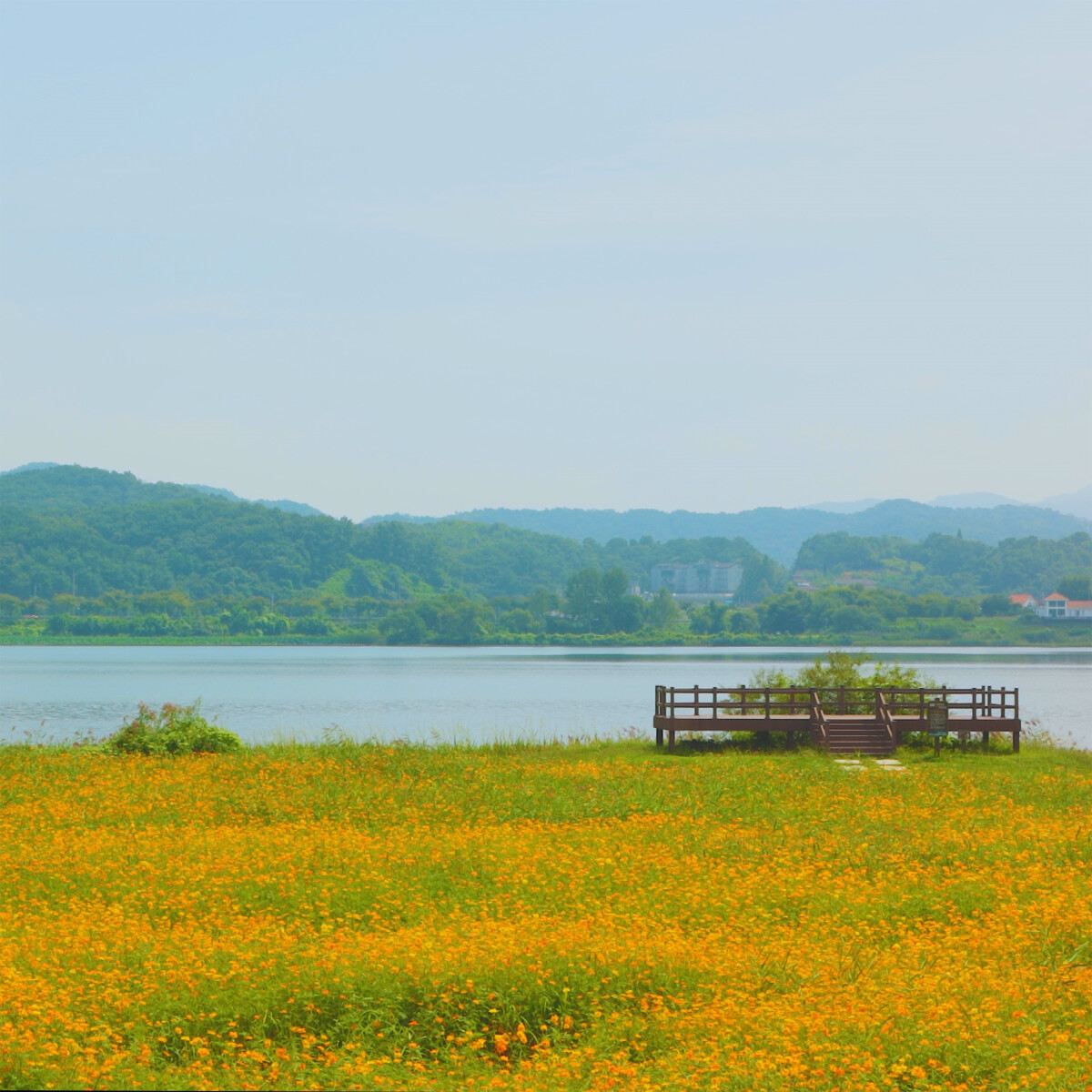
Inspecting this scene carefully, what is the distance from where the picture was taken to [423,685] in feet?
348

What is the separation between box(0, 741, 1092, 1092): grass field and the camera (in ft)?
32.1

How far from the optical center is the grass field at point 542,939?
977 centimetres

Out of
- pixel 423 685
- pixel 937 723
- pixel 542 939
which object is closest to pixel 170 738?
pixel 937 723

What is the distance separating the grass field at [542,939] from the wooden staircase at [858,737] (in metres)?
8.81

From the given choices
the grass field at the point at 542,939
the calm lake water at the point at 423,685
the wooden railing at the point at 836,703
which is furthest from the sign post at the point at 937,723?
the calm lake water at the point at 423,685

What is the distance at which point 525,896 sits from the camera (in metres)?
15.3

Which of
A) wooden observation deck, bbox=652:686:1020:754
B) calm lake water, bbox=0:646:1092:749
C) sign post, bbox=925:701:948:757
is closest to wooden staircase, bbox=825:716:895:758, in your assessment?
wooden observation deck, bbox=652:686:1020:754

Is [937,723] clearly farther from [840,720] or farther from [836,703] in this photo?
[836,703]

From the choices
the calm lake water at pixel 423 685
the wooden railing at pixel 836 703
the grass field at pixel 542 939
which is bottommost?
the calm lake water at pixel 423 685

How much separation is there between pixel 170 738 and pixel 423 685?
74.6m

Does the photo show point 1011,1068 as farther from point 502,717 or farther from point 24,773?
point 502,717

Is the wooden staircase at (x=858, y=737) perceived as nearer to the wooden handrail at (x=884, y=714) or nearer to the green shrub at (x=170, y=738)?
the wooden handrail at (x=884, y=714)

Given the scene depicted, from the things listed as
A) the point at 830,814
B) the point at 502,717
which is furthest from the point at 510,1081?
the point at 502,717

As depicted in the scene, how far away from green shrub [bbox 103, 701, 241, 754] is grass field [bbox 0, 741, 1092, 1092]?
6.83 m
